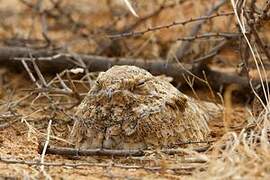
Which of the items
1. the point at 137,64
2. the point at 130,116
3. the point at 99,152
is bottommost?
the point at 99,152

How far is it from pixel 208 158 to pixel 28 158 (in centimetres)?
68

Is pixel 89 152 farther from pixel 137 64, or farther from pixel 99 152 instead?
pixel 137 64

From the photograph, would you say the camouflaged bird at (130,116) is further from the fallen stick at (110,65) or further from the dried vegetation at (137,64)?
the fallen stick at (110,65)

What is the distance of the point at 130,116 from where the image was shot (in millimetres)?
2641

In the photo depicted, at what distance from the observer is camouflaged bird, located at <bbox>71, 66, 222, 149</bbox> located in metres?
2.63

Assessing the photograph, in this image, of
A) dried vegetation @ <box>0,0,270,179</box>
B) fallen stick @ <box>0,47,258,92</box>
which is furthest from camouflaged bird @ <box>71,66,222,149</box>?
fallen stick @ <box>0,47,258,92</box>

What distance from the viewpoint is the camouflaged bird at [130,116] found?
2.63m

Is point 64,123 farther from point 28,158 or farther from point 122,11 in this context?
point 122,11

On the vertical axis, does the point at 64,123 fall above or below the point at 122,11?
below

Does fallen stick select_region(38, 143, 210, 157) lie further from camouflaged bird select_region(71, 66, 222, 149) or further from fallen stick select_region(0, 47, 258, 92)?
fallen stick select_region(0, 47, 258, 92)

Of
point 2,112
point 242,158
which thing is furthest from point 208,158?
point 2,112

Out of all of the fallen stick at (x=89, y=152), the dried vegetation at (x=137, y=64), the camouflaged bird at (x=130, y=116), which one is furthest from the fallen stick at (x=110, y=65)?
the fallen stick at (x=89, y=152)

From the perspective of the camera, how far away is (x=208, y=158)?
2268 millimetres

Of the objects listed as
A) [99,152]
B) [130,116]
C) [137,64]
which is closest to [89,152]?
[99,152]
